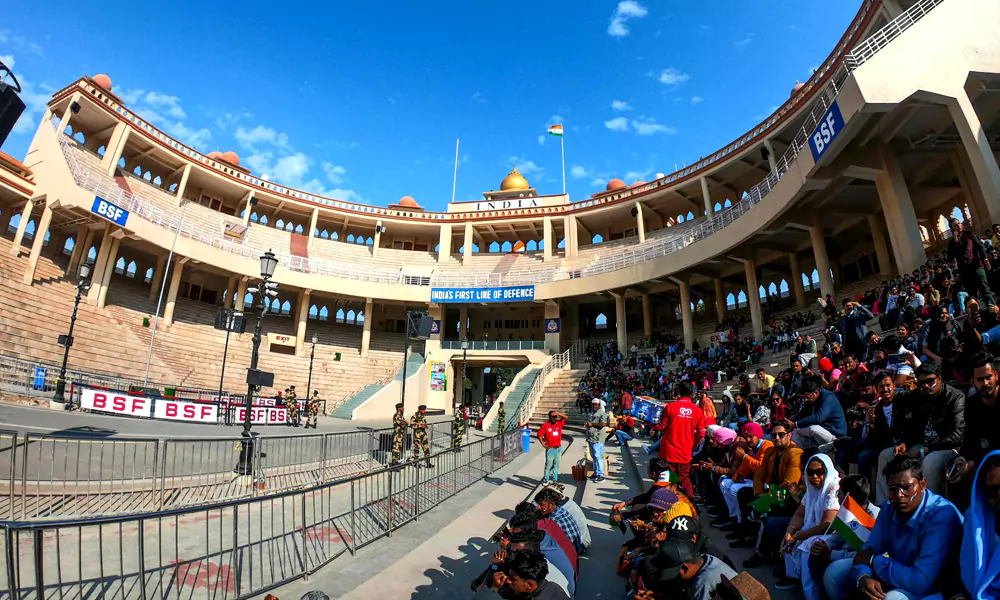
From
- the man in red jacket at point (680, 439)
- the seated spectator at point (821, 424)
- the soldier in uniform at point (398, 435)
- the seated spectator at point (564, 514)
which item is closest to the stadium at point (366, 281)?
the soldier in uniform at point (398, 435)

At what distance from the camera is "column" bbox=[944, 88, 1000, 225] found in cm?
1190

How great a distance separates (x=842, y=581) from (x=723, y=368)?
16462 mm

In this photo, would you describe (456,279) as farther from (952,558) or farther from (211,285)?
(952,558)

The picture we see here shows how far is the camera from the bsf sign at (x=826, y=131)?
45.2 feet

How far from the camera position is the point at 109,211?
73.4 ft

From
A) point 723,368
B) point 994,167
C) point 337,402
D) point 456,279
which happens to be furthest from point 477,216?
point 994,167

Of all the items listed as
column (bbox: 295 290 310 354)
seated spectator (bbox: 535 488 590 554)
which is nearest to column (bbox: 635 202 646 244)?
column (bbox: 295 290 310 354)

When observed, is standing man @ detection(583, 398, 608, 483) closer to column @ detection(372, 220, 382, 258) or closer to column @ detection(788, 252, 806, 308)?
column @ detection(788, 252, 806, 308)

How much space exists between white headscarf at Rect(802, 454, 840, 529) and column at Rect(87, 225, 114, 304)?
1154 inches

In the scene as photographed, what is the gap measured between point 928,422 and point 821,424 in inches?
65.1

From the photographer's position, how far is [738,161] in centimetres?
2842

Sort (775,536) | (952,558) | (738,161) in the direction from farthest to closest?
(738,161) → (775,536) → (952,558)

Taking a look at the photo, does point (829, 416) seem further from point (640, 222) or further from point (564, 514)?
point (640, 222)

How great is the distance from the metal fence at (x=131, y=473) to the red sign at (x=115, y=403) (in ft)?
20.6
